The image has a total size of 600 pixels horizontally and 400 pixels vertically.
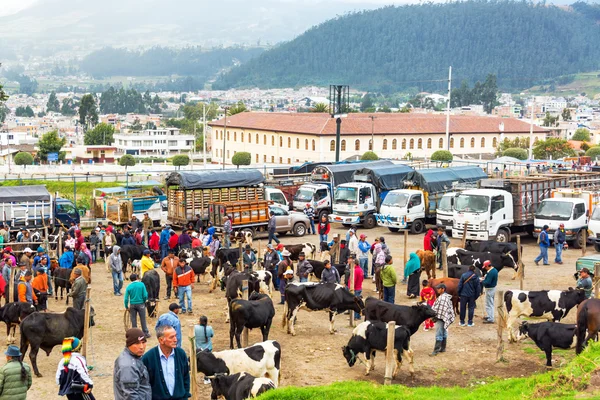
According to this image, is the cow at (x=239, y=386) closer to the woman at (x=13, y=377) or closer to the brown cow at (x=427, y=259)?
the woman at (x=13, y=377)

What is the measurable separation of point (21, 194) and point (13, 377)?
22.4 m

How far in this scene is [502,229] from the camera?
32.5m

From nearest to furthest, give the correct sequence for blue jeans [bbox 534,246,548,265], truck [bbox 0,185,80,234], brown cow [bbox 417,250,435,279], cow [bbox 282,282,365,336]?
cow [bbox 282,282,365,336]
brown cow [bbox 417,250,435,279]
blue jeans [bbox 534,246,548,265]
truck [bbox 0,185,80,234]

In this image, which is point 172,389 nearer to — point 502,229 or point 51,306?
point 51,306

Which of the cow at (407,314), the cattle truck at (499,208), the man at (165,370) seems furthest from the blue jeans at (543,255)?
the man at (165,370)

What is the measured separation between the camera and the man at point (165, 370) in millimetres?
9281

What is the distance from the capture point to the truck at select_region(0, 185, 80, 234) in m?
31.5

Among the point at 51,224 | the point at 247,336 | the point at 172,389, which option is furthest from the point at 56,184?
the point at 172,389

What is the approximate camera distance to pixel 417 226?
117 ft

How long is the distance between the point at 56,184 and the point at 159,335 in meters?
58.6

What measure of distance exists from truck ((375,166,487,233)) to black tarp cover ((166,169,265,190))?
6144mm

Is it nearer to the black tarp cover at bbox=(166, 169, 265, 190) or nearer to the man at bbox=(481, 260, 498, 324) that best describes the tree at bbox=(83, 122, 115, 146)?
the black tarp cover at bbox=(166, 169, 265, 190)

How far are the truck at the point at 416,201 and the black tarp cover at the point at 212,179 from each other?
6144mm

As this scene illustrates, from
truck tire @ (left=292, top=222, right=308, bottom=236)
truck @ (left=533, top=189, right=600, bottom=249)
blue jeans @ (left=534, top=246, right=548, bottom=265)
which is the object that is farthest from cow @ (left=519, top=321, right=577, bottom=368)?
truck tire @ (left=292, top=222, right=308, bottom=236)
